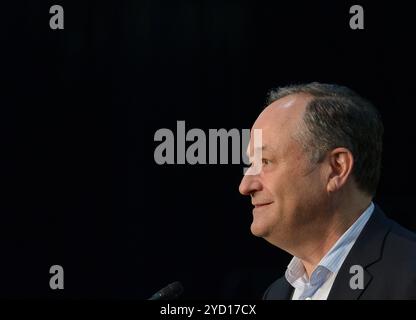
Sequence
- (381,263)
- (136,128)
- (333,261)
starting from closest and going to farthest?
1. (381,263)
2. (333,261)
3. (136,128)

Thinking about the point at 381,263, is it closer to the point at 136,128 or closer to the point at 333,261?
the point at 333,261

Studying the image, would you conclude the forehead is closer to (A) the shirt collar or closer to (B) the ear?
(B) the ear

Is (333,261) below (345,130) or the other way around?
below

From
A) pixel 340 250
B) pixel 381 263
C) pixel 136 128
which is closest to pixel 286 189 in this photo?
pixel 340 250

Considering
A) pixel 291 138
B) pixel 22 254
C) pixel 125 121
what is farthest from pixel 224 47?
pixel 291 138

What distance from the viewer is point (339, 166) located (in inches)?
78.9

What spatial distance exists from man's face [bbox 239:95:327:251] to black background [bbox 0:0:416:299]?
6.75 ft

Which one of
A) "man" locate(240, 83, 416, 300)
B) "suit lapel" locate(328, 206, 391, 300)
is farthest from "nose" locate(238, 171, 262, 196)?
"suit lapel" locate(328, 206, 391, 300)

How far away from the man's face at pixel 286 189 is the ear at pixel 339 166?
0.08 feet

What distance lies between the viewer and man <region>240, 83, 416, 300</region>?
1.97 metres

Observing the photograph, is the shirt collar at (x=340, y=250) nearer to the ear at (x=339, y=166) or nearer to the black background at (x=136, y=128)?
the ear at (x=339, y=166)

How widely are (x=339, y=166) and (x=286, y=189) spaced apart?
0.15 m
